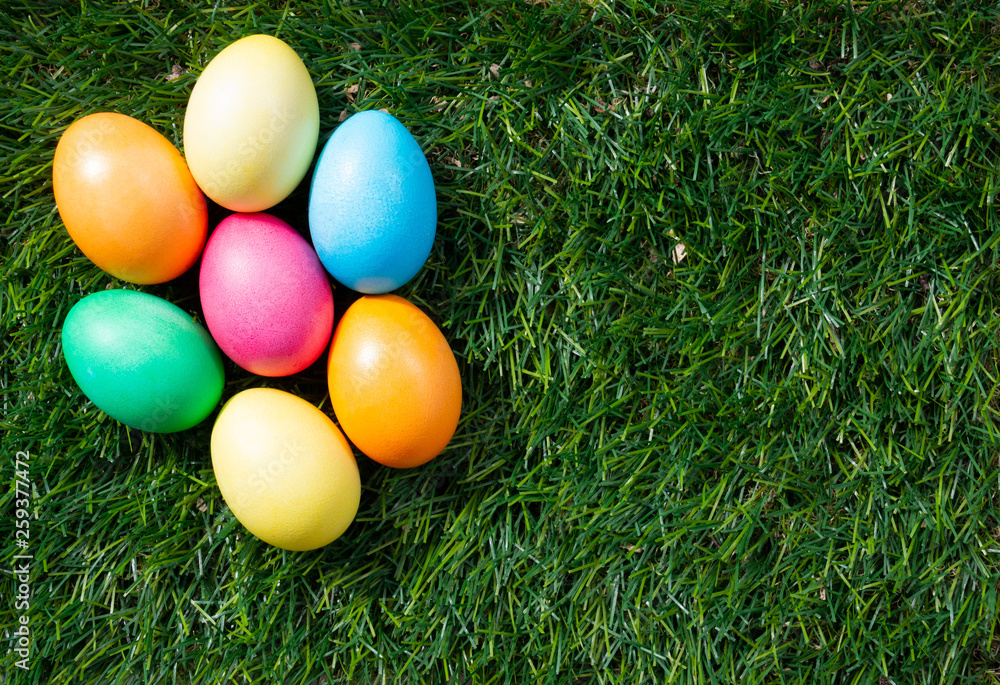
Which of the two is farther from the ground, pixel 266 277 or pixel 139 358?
pixel 266 277

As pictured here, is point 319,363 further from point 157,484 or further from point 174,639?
point 174,639

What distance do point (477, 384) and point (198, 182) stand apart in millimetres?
642

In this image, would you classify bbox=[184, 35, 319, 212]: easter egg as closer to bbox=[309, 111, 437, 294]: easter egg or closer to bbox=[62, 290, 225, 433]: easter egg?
bbox=[309, 111, 437, 294]: easter egg

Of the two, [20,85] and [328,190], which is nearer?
[328,190]

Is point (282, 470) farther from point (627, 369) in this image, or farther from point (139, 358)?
point (627, 369)

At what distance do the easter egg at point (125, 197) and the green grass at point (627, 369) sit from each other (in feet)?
0.45

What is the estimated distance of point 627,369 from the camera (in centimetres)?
137

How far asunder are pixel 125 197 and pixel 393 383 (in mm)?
555

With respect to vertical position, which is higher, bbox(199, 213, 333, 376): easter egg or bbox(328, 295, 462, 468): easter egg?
bbox(199, 213, 333, 376): easter egg

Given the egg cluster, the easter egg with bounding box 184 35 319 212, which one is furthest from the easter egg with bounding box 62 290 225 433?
the easter egg with bounding box 184 35 319 212

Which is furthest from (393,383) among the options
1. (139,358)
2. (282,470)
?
(139,358)

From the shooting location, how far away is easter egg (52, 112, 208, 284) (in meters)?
1.16

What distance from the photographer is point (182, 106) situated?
139cm

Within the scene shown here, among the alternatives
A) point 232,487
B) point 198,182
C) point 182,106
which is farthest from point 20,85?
point 232,487
